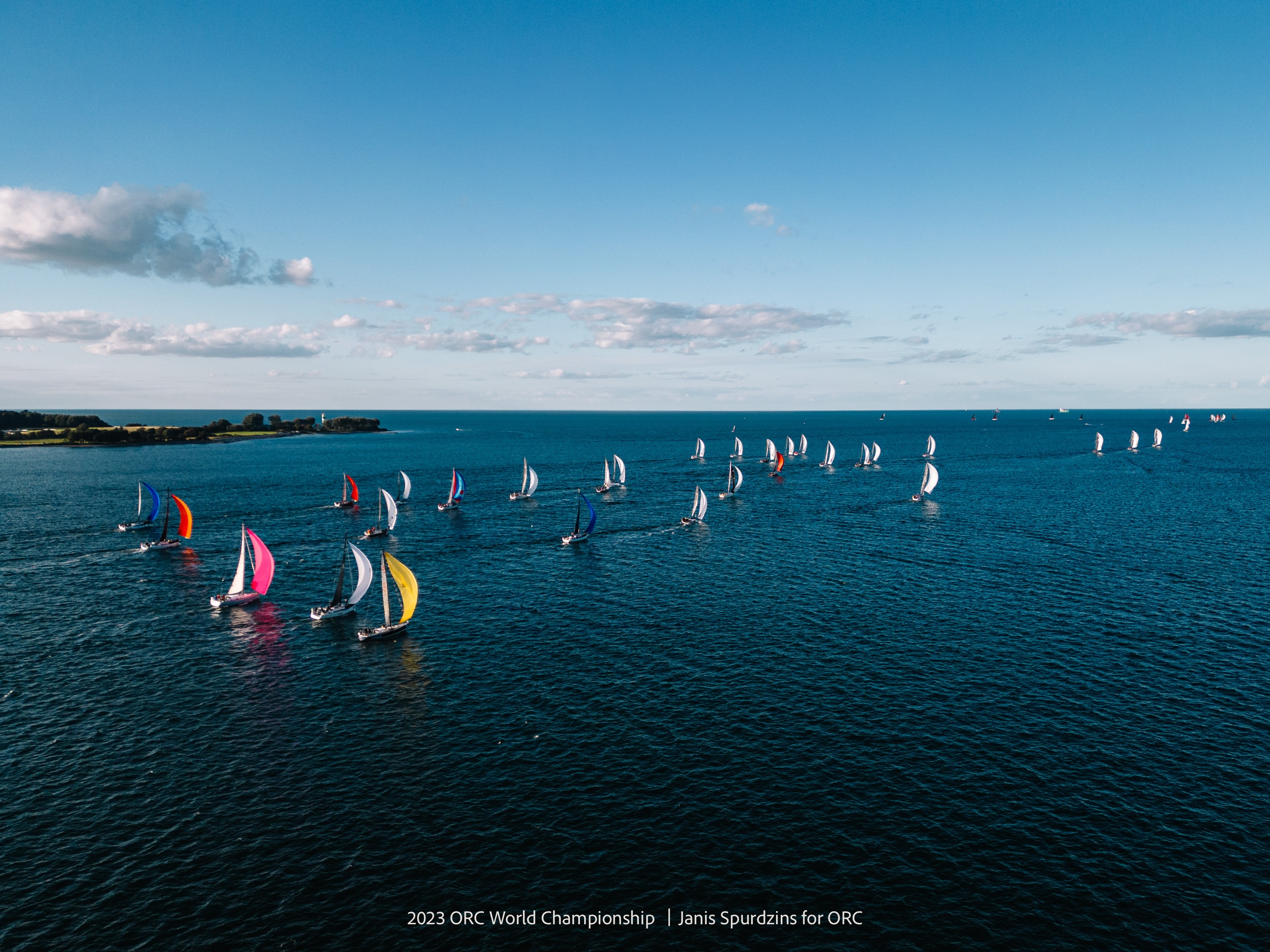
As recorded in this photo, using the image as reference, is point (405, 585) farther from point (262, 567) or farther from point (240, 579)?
point (240, 579)

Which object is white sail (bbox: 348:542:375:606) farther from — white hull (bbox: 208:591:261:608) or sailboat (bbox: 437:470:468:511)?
sailboat (bbox: 437:470:468:511)

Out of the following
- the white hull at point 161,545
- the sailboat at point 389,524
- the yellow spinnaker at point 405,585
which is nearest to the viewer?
the yellow spinnaker at point 405,585

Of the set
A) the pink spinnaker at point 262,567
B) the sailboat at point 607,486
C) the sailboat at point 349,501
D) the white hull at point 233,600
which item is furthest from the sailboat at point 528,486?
the white hull at point 233,600

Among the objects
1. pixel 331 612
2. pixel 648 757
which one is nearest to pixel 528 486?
pixel 331 612

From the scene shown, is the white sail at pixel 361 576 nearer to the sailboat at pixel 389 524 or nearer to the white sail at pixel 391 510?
the sailboat at pixel 389 524

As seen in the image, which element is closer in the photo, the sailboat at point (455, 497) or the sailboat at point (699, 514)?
the sailboat at point (699, 514)

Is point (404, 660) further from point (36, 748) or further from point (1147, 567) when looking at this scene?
point (1147, 567)

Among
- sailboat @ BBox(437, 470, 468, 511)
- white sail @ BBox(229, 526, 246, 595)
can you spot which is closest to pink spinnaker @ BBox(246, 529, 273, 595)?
white sail @ BBox(229, 526, 246, 595)

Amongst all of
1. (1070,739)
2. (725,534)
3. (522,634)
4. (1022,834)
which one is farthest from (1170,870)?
(725,534)
